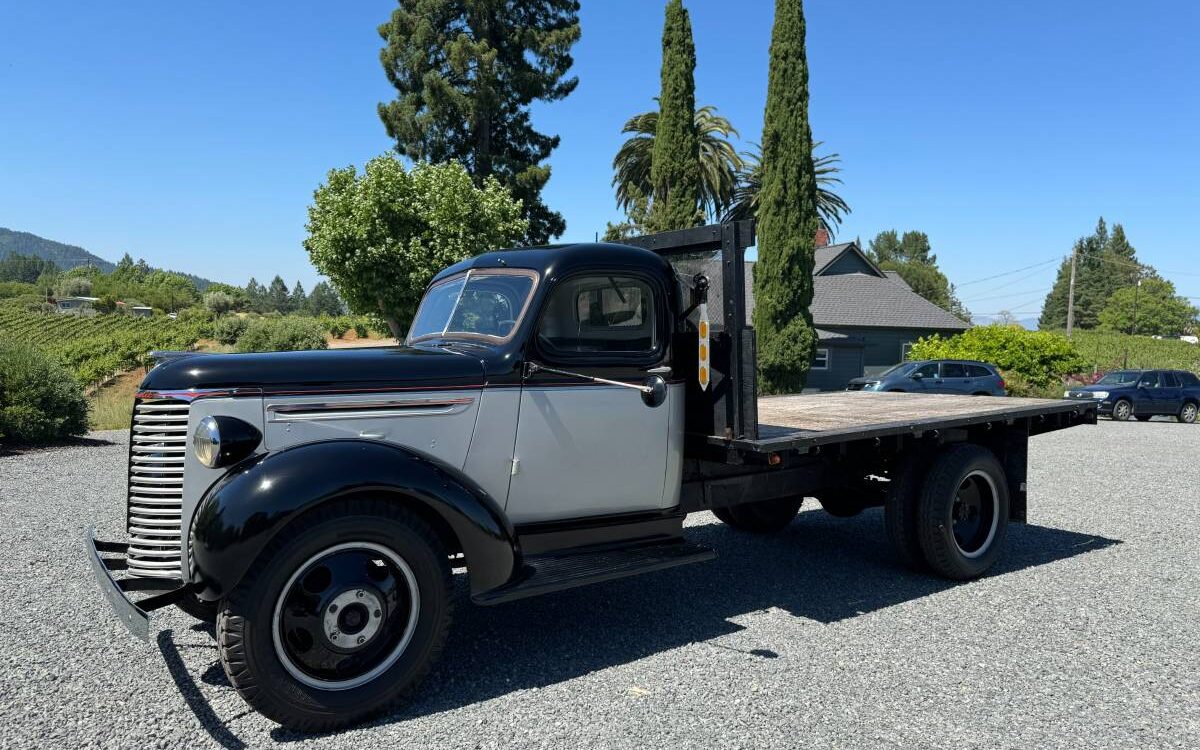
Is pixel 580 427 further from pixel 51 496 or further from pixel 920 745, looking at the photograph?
pixel 51 496

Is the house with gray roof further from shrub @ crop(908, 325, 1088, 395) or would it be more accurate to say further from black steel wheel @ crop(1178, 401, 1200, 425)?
black steel wheel @ crop(1178, 401, 1200, 425)

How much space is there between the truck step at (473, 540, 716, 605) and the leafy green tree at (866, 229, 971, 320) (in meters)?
78.0

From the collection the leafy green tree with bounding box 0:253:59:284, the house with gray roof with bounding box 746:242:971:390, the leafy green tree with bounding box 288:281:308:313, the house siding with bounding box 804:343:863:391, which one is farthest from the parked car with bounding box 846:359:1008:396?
the leafy green tree with bounding box 0:253:59:284

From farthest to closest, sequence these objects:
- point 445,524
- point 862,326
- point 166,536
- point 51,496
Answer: point 862,326 < point 51,496 < point 445,524 < point 166,536

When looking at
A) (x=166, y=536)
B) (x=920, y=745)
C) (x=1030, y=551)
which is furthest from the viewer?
(x=1030, y=551)

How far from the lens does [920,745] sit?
3.06m

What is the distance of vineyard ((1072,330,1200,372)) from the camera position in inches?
1439

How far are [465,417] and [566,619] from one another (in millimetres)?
1600

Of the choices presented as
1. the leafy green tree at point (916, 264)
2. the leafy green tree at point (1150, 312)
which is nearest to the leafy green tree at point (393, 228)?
the leafy green tree at point (916, 264)

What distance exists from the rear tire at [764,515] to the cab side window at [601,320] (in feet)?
8.89

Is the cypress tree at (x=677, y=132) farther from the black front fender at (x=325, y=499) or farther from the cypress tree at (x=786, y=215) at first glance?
the black front fender at (x=325, y=499)

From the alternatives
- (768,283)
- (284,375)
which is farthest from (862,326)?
(284,375)

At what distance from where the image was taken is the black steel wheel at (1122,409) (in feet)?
67.9

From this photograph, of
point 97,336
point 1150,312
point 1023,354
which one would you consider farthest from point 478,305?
point 1150,312
